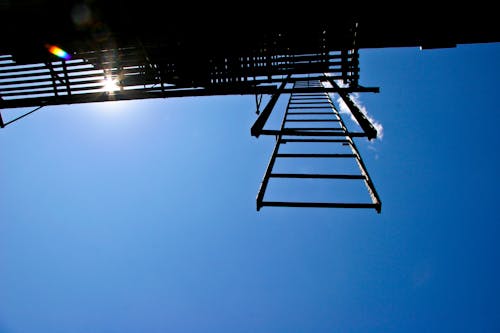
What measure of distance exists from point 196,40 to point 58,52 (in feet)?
10.6

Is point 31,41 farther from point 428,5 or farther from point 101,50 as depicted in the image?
point 428,5

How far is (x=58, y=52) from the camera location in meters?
5.89

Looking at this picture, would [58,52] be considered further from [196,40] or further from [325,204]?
[325,204]

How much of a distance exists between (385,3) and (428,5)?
926 mm

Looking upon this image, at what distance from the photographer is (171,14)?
5.55m

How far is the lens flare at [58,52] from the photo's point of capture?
5844 mm

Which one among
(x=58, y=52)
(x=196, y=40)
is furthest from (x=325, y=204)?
(x=58, y=52)

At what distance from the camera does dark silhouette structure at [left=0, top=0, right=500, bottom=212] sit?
213 inches

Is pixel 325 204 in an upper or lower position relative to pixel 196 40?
lower

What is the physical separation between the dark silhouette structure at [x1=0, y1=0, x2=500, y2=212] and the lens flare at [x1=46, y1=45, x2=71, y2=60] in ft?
0.07

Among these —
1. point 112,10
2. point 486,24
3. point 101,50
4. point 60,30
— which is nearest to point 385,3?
point 486,24

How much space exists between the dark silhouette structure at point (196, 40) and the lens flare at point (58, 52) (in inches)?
0.9

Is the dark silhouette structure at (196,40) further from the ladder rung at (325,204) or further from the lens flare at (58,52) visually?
the ladder rung at (325,204)

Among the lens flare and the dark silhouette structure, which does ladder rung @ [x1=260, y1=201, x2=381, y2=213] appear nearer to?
the dark silhouette structure
